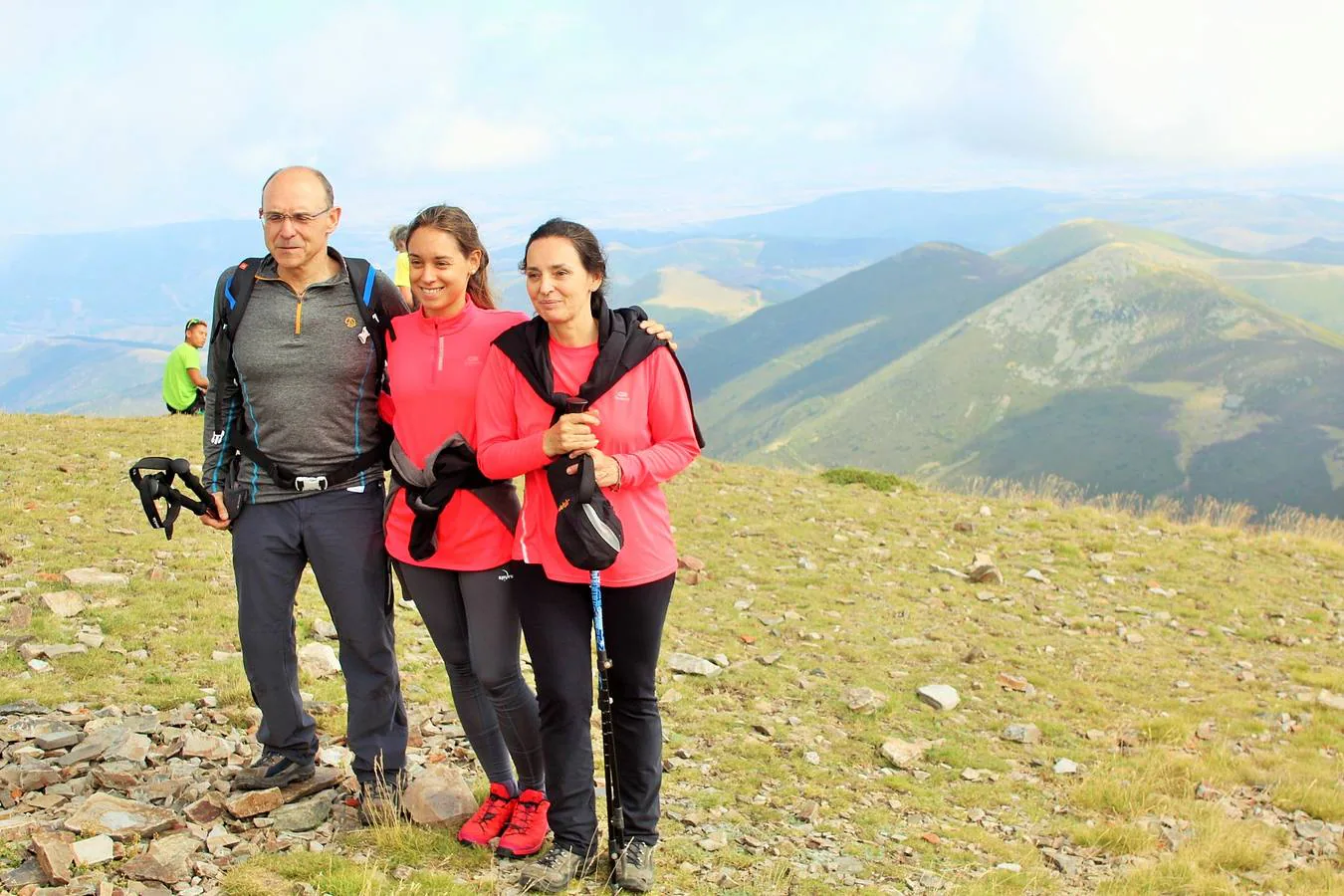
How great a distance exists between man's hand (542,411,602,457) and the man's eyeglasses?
61.1 inches

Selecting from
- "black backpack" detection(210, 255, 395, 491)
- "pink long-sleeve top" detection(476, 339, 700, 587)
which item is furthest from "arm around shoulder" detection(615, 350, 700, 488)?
"black backpack" detection(210, 255, 395, 491)

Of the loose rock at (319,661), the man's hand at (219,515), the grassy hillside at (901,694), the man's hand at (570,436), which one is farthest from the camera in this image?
the loose rock at (319,661)

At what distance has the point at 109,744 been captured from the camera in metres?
5.53

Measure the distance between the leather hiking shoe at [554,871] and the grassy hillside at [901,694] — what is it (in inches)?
5.5

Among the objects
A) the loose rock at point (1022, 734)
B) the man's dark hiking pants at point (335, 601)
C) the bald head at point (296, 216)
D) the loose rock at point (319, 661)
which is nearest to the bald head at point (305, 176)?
the bald head at point (296, 216)

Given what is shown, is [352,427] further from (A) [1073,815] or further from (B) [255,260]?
(A) [1073,815]

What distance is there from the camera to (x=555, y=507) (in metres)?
4.04

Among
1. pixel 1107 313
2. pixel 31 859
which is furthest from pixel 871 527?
pixel 1107 313

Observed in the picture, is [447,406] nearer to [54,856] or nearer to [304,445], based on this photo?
[304,445]

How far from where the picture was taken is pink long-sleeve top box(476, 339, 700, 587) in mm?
4047

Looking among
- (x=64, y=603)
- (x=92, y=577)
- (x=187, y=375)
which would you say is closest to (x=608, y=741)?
(x=64, y=603)

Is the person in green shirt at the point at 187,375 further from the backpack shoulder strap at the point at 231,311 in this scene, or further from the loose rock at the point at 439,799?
the loose rock at the point at 439,799

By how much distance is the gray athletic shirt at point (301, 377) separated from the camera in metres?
4.41

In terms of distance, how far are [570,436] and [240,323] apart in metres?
1.80
